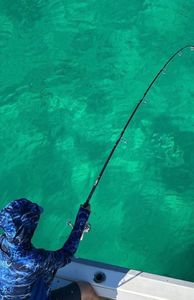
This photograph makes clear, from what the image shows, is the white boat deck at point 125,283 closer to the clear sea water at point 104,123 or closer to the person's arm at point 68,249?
the person's arm at point 68,249

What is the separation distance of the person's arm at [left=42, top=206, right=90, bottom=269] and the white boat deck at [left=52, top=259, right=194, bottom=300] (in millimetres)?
458

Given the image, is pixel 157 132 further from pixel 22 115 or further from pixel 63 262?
pixel 63 262

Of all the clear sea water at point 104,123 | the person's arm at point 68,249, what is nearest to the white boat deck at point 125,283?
the person's arm at point 68,249

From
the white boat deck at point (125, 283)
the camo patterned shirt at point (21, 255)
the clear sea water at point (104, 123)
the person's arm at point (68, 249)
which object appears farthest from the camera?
the clear sea water at point (104, 123)

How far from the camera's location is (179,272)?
4.34 metres

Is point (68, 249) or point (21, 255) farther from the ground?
point (21, 255)

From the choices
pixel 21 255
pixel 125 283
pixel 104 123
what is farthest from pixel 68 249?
pixel 104 123

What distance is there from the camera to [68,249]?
8.85ft

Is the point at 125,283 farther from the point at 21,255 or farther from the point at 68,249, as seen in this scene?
the point at 21,255

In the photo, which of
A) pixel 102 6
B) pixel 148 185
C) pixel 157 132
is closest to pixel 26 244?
pixel 148 185

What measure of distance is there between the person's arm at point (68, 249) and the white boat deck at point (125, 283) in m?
0.46

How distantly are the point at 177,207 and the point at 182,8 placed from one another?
2.86 m

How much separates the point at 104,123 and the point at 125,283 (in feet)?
8.42

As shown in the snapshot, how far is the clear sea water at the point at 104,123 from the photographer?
4.62 m
